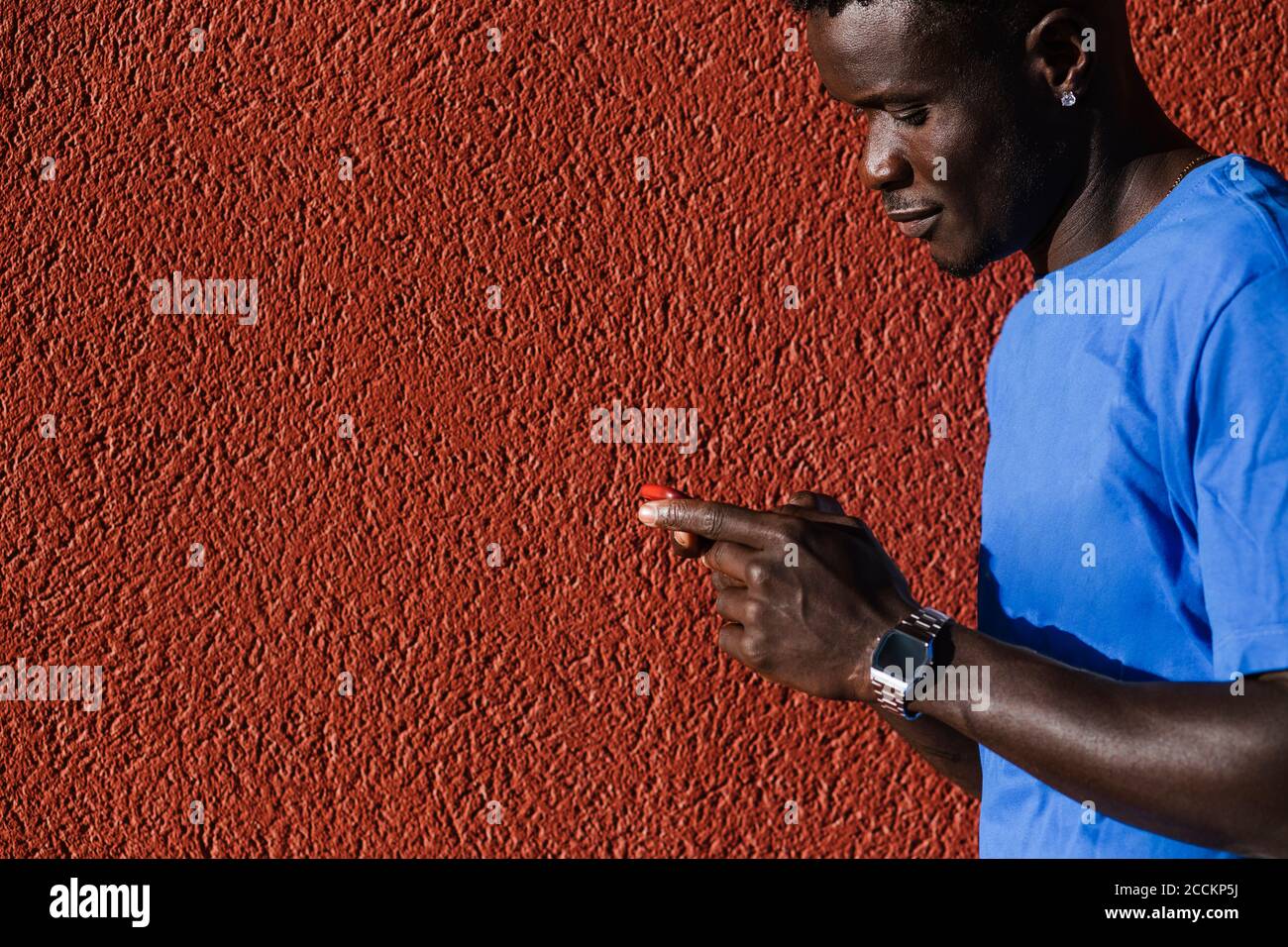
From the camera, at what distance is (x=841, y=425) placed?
5.28ft

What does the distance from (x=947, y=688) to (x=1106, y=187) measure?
1.40 ft

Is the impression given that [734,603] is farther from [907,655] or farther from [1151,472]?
[1151,472]

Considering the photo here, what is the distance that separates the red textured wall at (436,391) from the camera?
1588 mm

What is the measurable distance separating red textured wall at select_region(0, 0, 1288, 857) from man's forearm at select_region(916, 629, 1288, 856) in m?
0.85

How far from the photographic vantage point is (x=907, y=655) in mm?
790

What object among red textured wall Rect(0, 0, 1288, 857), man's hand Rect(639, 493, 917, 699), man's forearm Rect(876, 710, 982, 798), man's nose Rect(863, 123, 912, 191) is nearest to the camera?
man's hand Rect(639, 493, 917, 699)

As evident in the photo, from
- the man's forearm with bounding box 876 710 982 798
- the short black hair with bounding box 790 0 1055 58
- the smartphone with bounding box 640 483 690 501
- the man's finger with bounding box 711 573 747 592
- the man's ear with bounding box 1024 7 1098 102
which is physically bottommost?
the man's forearm with bounding box 876 710 982 798

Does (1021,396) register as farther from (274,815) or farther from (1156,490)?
(274,815)

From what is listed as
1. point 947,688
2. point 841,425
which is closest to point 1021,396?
point 947,688

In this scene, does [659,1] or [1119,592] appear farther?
[659,1]

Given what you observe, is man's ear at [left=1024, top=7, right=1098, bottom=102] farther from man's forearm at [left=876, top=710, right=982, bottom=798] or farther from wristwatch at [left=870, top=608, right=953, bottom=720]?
man's forearm at [left=876, top=710, right=982, bottom=798]

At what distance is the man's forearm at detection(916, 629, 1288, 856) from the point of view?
685 millimetres

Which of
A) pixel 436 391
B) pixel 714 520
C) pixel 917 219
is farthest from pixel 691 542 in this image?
pixel 436 391

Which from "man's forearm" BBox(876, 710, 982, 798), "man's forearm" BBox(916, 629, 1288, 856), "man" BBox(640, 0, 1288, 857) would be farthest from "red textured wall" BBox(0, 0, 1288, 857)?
"man's forearm" BBox(916, 629, 1288, 856)
